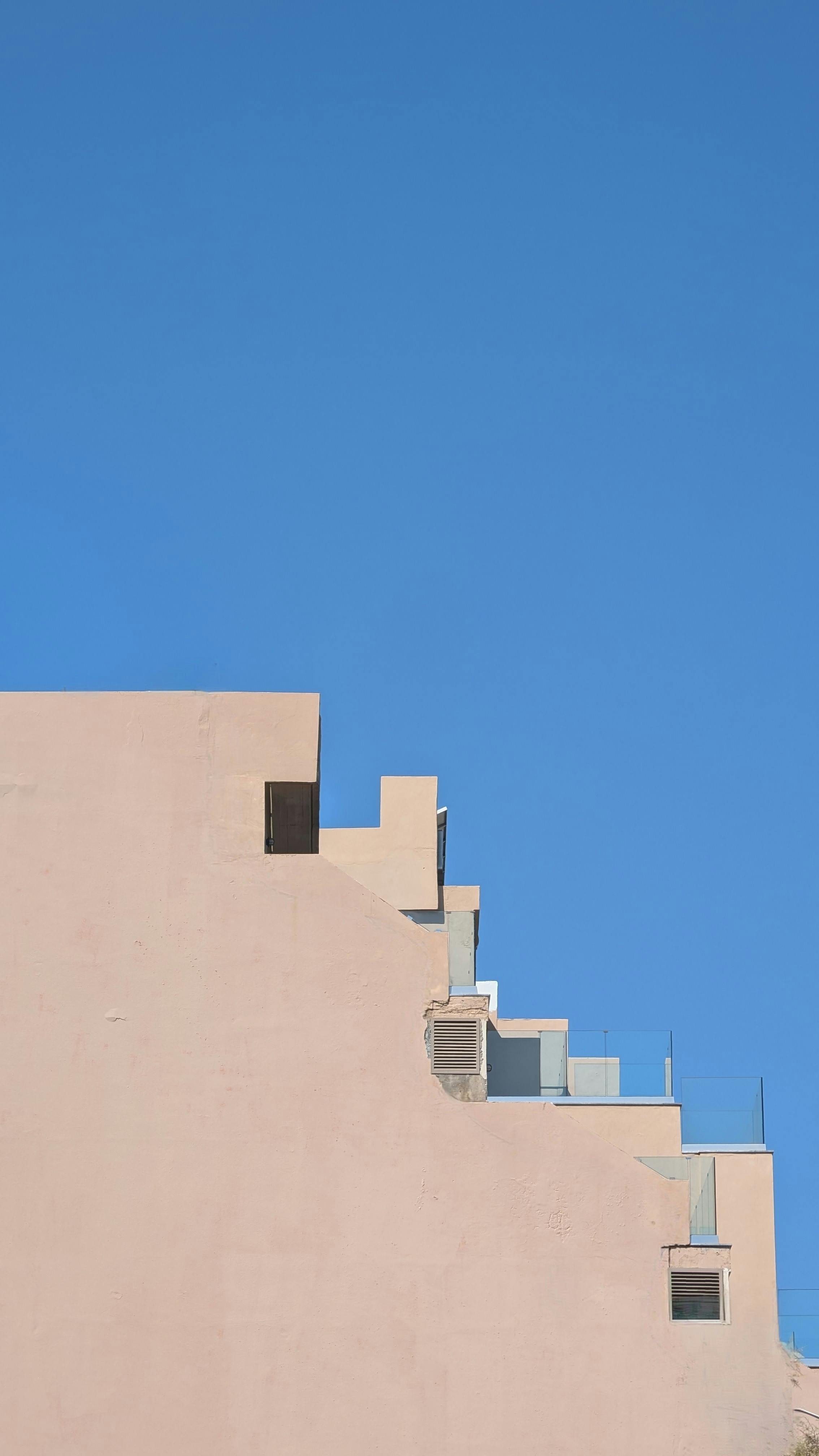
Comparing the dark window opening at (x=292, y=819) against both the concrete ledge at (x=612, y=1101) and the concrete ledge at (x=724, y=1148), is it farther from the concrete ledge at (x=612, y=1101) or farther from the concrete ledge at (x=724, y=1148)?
the concrete ledge at (x=724, y=1148)

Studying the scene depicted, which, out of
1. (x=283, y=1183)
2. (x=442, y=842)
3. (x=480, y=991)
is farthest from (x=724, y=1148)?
(x=442, y=842)

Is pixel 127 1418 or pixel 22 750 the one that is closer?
pixel 127 1418

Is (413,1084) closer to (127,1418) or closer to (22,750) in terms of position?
(127,1418)

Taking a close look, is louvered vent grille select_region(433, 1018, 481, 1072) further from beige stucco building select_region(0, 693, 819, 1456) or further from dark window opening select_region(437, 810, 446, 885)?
dark window opening select_region(437, 810, 446, 885)

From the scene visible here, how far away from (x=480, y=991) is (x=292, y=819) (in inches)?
351

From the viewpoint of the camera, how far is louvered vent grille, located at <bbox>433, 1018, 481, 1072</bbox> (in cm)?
2153

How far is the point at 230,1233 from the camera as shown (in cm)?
2128

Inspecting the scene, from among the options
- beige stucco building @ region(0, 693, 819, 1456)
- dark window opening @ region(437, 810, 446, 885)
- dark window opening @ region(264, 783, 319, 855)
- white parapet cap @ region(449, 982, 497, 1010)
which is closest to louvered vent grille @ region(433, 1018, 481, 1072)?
beige stucco building @ region(0, 693, 819, 1456)

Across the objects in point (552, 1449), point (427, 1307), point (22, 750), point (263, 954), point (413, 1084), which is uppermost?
point (22, 750)

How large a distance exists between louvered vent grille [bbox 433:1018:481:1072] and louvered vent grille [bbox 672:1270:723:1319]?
3.44 meters

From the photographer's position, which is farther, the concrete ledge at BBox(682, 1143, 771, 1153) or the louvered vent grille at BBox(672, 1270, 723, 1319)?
the concrete ledge at BBox(682, 1143, 771, 1153)

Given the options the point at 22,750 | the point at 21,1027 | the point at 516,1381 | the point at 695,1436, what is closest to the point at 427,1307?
the point at 516,1381

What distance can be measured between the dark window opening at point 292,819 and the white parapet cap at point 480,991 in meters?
2.67

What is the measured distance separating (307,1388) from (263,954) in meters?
5.20
